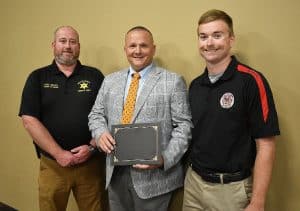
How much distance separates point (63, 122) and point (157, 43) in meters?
0.84

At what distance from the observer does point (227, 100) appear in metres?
1.68

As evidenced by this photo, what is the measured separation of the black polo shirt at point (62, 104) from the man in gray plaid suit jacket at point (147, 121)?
0.19 metres

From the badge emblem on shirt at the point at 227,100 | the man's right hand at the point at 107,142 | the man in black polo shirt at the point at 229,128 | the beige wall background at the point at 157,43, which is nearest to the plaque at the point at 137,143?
the man's right hand at the point at 107,142

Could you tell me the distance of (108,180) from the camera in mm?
1985

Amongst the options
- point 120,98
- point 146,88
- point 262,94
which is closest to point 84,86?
point 120,98

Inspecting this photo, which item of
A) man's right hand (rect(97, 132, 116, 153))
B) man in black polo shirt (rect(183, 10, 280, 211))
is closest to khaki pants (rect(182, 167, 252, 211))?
man in black polo shirt (rect(183, 10, 280, 211))

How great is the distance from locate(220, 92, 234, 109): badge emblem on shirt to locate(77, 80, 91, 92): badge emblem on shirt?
97 cm

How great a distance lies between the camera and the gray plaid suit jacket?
1853 mm

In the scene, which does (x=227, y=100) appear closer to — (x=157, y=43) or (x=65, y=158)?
(x=157, y=43)

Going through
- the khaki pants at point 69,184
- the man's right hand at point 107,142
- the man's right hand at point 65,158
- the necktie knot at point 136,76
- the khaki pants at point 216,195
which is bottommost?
the khaki pants at point 69,184

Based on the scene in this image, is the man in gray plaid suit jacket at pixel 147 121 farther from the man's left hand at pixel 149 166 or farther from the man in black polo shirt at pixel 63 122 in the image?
the man in black polo shirt at pixel 63 122

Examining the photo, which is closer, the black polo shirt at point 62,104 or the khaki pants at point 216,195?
the khaki pants at point 216,195

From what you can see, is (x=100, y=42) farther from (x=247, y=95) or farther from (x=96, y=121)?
(x=247, y=95)

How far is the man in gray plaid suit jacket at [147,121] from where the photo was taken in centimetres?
187
